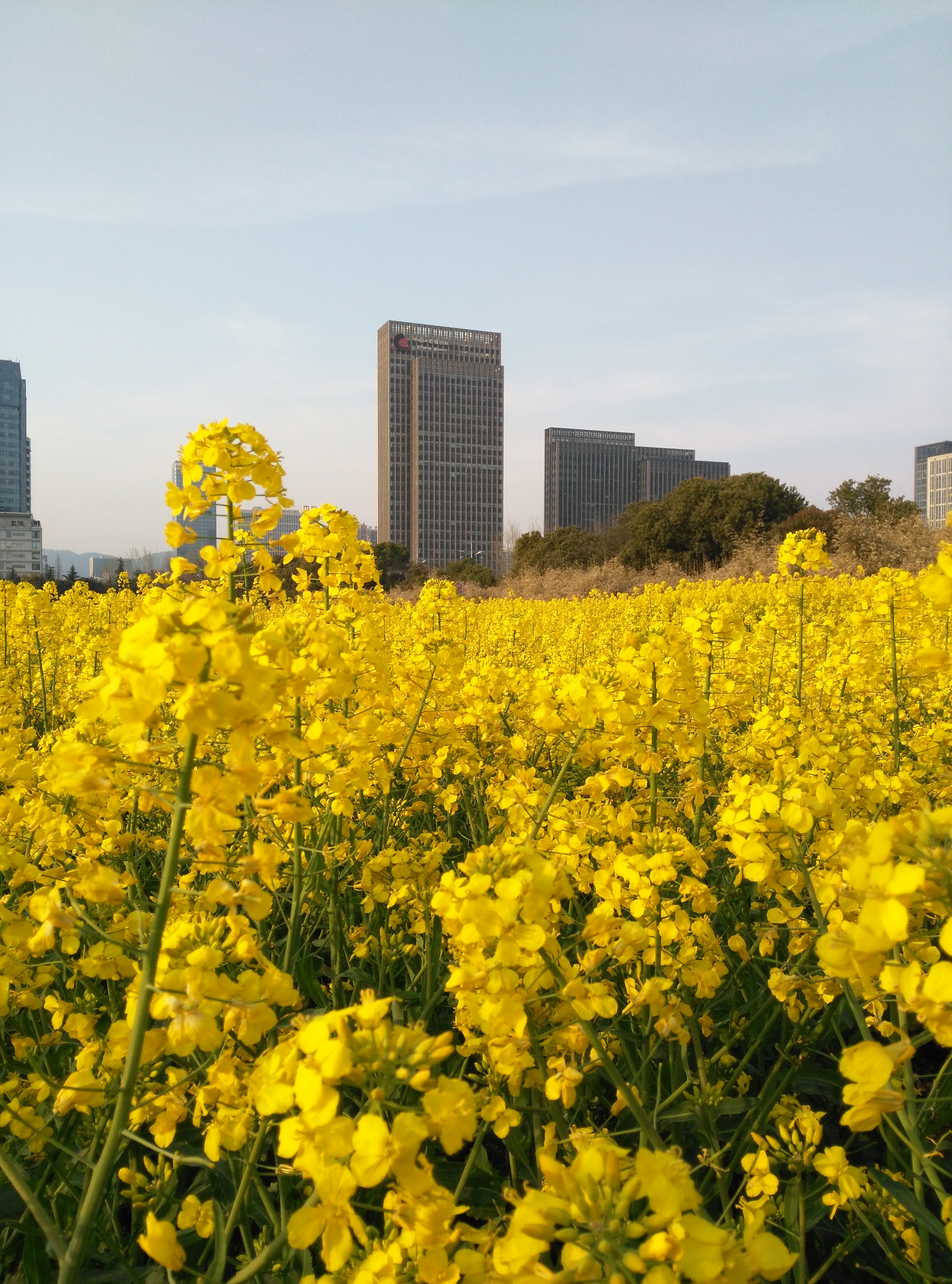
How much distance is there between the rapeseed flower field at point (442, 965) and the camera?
878 mm

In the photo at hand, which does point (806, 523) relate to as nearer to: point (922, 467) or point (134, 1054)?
point (134, 1054)

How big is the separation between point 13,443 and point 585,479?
121 m

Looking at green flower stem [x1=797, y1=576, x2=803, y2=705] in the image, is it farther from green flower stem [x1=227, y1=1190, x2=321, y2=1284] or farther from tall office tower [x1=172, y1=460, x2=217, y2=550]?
green flower stem [x1=227, y1=1190, x2=321, y2=1284]

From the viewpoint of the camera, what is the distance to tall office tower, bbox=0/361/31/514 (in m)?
159

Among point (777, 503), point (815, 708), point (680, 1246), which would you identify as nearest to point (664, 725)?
point (680, 1246)

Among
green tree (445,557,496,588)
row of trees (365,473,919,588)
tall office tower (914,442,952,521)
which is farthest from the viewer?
tall office tower (914,442,952,521)

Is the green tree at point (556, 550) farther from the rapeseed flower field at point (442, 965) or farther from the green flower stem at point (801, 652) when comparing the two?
the rapeseed flower field at point (442, 965)

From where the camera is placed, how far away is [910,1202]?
144 cm

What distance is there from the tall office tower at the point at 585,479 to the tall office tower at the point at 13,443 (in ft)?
322

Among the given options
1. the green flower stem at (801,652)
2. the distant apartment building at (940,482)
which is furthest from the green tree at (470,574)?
the distant apartment building at (940,482)

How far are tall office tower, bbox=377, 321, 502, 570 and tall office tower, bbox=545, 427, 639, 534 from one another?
1099 cm

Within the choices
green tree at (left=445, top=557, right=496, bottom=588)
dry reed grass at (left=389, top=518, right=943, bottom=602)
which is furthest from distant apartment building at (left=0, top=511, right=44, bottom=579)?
dry reed grass at (left=389, top=518, right=943, bottom=602)

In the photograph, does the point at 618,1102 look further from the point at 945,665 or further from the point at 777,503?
the point at 777,503

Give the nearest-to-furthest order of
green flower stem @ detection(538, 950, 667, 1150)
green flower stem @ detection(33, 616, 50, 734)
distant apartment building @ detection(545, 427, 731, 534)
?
1. green flower stem @ detection(538, 950, 667, 1150)
2. green flower stem @ detection(33, 616, 50, 734)
3. distant apartment building @ detection(545, 427, 731, 534)
